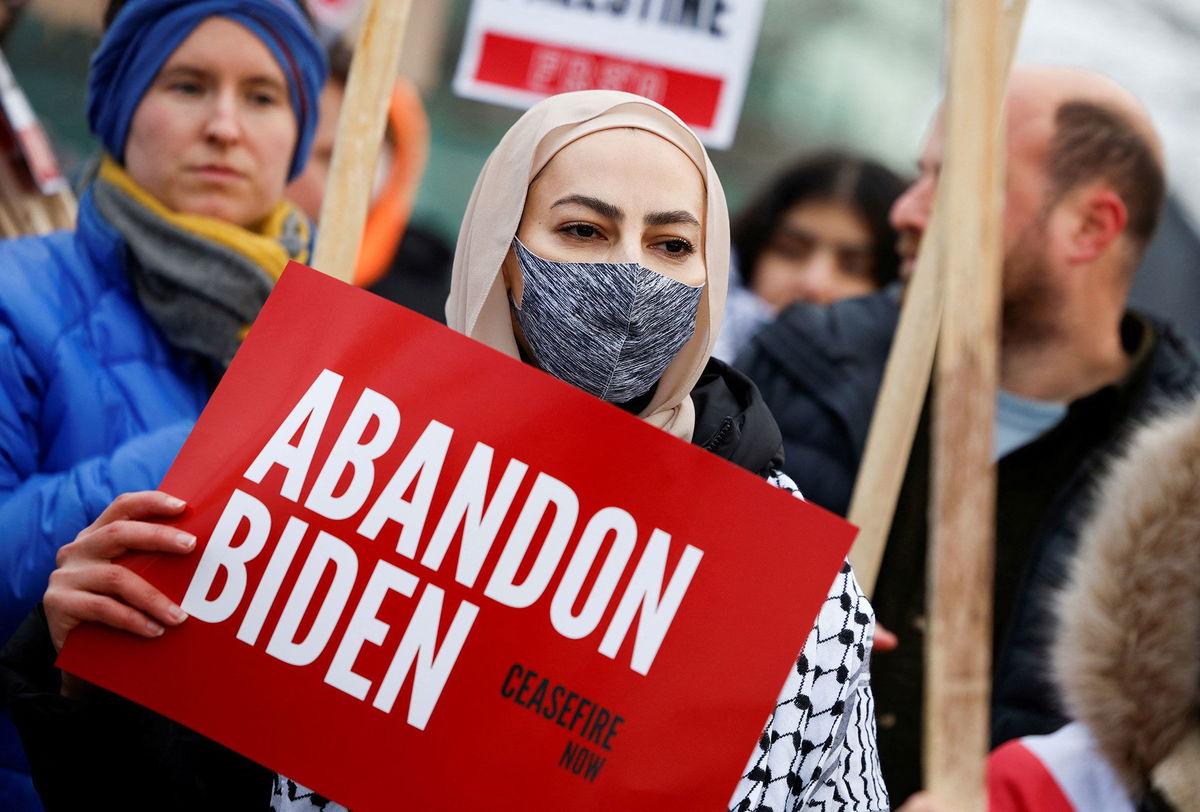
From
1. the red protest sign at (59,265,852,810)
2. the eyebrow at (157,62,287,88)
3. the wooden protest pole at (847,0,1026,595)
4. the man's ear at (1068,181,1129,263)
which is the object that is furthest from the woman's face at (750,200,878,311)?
the red protest sign at (59,265,852,810)

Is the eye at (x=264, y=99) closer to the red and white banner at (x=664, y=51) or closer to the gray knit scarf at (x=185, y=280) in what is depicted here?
the gray knit scarf at (x=185, y=280)

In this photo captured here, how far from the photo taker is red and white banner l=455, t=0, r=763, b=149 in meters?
2.95

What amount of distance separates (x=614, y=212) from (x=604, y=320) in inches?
5.3

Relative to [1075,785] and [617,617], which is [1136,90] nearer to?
[1075,785]

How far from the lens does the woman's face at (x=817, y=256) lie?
3.08 metres

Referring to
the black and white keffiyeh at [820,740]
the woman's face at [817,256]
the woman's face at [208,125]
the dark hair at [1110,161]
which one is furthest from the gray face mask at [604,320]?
the woman's face at [817,256]

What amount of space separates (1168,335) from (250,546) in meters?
2.17

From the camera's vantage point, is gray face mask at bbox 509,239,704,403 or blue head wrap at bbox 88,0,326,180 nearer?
gray face mask at bbox 509,239,704,403

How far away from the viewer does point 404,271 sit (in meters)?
3.22

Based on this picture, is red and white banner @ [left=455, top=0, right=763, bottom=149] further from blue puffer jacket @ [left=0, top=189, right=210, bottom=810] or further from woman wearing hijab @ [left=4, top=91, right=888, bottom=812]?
woman wearing hijab @ [left=4, top=91, right=888, bottom=812]

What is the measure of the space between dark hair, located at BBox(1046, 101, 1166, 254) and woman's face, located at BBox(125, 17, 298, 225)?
1690mm

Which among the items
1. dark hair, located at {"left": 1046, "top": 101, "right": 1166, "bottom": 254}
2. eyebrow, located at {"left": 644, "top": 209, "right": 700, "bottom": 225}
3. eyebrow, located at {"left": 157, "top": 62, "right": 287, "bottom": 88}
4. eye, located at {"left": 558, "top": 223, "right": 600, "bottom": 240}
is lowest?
eye, located at {"left": 558, "top": 223, "right": 600, "bottom": 240}

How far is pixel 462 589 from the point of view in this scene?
1319 mm

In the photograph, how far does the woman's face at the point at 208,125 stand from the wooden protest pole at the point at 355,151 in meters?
0.46
